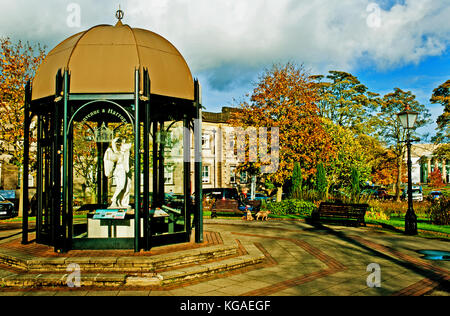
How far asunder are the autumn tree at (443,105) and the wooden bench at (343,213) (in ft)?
75.4

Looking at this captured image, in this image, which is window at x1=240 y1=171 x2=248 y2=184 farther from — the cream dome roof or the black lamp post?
the cream dome roof

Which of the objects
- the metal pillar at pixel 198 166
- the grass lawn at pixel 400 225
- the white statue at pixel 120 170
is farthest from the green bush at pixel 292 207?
the white statue at pixel 120 170

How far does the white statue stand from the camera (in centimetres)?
966

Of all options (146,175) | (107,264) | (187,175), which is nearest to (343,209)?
(187,175)

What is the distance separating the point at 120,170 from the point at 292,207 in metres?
12.8

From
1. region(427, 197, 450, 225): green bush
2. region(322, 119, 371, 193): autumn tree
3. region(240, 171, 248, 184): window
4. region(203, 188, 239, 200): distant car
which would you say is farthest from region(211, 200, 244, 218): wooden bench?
region(240, 171, 248, 184): window

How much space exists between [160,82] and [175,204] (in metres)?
3.85

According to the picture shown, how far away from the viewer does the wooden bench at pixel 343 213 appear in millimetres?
15516

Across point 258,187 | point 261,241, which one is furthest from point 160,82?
point 258,187

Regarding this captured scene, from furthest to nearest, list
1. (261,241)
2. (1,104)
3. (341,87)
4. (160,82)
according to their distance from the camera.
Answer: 1. (341,87)
2. (1,104)
3. (261,241)
4. (160,82)

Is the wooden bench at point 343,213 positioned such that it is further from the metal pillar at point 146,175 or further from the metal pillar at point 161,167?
the metal pillar at point 146,175

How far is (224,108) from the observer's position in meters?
46.2

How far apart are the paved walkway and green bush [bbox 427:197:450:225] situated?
211 inches

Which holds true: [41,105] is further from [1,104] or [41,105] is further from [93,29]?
[1,104]
